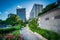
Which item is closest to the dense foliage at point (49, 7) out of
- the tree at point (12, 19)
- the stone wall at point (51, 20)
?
the stone wall at point (51, 20)

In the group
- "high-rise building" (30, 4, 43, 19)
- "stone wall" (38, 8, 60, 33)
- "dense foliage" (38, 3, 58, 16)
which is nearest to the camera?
"stone wall" (38, 8, 60, 33)

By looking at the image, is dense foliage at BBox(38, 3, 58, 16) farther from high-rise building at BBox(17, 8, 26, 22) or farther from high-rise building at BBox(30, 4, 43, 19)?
high-rise building at BBox(17, 8, 26, 22)

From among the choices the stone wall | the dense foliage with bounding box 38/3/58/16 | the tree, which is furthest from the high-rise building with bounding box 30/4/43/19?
the tree

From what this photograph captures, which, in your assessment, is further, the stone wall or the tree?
the tree

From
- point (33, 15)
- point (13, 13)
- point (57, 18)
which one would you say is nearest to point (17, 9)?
point (13, 13)

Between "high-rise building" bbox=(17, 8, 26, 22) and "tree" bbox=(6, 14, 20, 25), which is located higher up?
"high-rise building" bbox=(17, 8, 26, 22)

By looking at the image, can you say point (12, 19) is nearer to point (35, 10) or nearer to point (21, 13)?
point (21, 13)

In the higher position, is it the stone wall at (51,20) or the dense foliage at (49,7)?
the dense foliage at (49,7)

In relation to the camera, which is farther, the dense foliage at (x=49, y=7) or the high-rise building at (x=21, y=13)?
the high-rise building at (x=21, y=13)

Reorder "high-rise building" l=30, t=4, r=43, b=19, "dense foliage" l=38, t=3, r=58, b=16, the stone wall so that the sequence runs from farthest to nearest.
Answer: "high-rise building" l=30, t=4, r=43, b=19 < "dense foliage" l=38, t=3, r=58, b=16 < the stone wall

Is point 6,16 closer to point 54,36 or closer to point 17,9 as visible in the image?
point 17,9

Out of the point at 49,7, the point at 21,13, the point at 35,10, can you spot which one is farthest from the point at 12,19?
the point at 49,7

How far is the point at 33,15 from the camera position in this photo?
215 inches

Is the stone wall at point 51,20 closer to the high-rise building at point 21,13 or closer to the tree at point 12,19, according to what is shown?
the high-rise building at point 21,13
